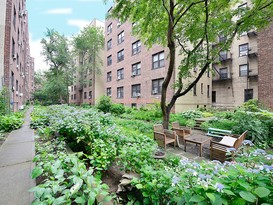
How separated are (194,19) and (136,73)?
1174 centimetres

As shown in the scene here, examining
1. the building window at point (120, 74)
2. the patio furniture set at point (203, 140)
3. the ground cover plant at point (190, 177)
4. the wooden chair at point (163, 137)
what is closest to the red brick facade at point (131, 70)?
the building window at point (120, 74)

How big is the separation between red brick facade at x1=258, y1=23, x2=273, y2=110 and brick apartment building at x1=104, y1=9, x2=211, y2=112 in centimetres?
582

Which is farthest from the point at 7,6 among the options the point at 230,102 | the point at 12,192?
the point at 230,102

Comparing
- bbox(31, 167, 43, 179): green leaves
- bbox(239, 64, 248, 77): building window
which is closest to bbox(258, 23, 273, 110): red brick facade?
bbox(239, 64, 248, 77): building window

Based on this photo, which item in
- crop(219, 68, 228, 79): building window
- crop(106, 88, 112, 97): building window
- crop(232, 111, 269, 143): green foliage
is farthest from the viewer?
crop(106, 88, 112, 97): building window

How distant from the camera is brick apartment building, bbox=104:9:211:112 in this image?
15.0 m

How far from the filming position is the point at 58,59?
30062mm

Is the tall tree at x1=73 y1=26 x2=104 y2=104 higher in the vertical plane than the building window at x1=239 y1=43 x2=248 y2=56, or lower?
higher

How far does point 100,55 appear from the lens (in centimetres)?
2889

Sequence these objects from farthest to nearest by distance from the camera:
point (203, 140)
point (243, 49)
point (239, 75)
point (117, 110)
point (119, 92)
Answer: point (119, 92)
point (239, 75)
point (243, 49)
point (117, 110)
point (203, 140)

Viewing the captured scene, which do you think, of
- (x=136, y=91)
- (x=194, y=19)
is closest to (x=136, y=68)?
(x=136, y=91)

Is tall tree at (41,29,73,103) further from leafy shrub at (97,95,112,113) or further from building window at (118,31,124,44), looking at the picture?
leafy shrub at (97,95,112,113)

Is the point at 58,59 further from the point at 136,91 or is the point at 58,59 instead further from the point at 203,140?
the point at 203,140

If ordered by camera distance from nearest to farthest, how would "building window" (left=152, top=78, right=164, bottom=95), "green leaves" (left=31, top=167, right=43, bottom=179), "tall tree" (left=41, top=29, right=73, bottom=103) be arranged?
1. "green leaves" (left=31, top=167, right=43, bottom=179)
2. "building window" (left=152, top=78, right=164, bottom=95)
3. "tall tree" (left=41, top=29, right=73, bottom=103)
